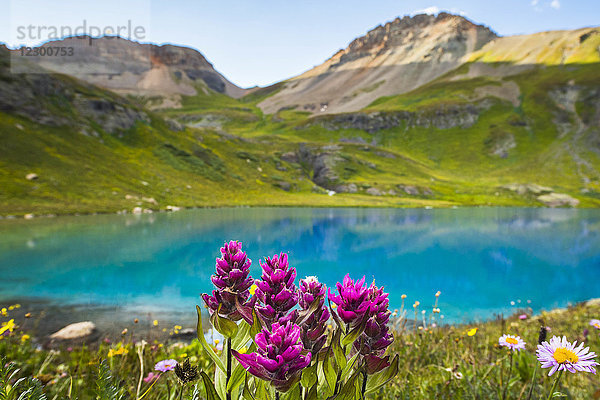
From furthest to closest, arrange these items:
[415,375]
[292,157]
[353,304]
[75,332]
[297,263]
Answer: [292,157], [297,263], [75,332], [415,375], [353,304]

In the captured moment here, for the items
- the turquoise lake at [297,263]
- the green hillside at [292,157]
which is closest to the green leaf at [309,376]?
the turquoise lake at [297,263]

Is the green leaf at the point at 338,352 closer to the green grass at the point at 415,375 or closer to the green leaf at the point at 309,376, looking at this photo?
the green leaf at the point at 309,376

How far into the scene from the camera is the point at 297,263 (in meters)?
24.5

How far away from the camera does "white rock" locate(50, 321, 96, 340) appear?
10227 millimetres

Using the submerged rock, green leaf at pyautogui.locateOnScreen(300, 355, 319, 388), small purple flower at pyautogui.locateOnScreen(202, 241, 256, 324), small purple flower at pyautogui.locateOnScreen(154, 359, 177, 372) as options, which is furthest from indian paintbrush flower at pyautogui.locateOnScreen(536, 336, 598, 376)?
the submerged rock

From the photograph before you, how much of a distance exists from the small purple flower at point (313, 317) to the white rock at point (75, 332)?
12143mm

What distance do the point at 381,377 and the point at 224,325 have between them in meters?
0.98

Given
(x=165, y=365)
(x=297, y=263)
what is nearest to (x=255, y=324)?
(x=165, y=365)

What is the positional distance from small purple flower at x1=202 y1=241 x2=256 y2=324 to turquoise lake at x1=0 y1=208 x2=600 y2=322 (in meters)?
14.6

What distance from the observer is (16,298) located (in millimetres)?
14922

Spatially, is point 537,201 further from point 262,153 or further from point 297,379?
point 297,379

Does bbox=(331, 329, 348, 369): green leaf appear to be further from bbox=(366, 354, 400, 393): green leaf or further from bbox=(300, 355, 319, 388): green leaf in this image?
bbox=(366, 354, 400, 393): green leaf

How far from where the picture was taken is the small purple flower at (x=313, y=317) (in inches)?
60.7

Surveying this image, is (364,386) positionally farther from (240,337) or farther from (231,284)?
(231,284)
